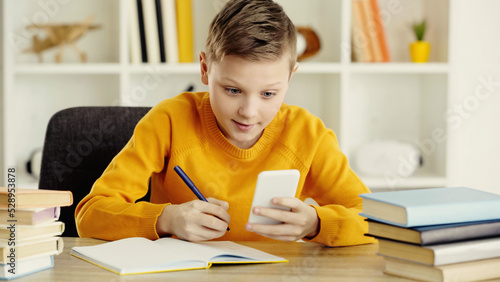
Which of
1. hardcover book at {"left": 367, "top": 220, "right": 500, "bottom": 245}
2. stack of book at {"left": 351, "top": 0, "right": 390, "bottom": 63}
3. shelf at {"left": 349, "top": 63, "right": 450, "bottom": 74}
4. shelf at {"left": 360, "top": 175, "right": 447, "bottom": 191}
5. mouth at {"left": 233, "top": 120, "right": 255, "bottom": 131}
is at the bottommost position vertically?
shelf at {"left": 360, "top": 175, "right": 447, "bottom": 191}

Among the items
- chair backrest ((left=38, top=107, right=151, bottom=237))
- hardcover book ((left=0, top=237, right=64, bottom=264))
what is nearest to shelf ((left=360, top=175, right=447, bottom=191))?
chair backrest ((left=38, top=107, right=151, bottom=237))

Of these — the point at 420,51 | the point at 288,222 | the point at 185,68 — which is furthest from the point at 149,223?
the point at 420,51

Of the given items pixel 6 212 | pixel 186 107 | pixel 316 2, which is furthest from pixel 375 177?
pixel 6 212

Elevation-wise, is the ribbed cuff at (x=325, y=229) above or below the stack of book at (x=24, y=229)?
below

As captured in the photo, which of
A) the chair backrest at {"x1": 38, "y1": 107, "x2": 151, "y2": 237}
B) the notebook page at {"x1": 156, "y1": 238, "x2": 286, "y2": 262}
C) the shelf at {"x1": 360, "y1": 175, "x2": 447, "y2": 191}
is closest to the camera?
the notebook page at {"x1": 156, "y1": 238, "x2": 286, "y2": 262}

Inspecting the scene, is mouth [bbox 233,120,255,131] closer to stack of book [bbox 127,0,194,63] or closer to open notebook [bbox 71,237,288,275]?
open notebook [bbox 71,237,288,275]

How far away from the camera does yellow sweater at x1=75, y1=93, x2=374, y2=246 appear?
A: 4.44 ft

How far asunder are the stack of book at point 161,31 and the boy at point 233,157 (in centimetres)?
102

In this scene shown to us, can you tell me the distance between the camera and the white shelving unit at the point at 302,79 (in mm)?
2482

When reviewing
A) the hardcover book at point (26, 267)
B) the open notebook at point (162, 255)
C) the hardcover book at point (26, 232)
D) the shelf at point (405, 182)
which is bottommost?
the shelf at point (405, 182)

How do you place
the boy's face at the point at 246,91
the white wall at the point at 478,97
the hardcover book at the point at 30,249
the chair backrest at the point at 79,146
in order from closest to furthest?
the hardcover book at the point at 30,249 → the boy's face at the point at 246,91 → the chair backrest at the point at 79,146 → the white wall at the point at 478,97

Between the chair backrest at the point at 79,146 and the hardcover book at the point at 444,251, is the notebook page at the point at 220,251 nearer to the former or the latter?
the hardcover book at the point at 444,251

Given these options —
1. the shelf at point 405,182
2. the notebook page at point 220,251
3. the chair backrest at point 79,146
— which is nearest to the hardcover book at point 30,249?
the notebook page at point 220,251

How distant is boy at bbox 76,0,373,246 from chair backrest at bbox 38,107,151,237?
0.53 feet
